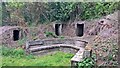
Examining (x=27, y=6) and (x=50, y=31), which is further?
(x=50, y=31)

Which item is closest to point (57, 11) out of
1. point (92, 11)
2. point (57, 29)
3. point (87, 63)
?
point (57, 29)

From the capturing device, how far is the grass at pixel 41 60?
2808 mm

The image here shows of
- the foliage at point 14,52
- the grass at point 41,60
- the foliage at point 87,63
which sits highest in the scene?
the foliage at point 87,63

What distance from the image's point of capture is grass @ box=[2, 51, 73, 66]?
2808 millimetres

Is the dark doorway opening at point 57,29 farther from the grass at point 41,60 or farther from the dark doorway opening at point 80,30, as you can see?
the grass at point 41,60

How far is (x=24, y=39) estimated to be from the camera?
12.4 ft

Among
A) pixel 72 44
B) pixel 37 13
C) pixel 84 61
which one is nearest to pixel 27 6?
pixel 37 13

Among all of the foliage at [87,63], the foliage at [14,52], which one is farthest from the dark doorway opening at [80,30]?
the foliage at [87,63]

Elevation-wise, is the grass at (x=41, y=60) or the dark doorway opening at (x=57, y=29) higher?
the dark doorway opening at (x=57, y=29)

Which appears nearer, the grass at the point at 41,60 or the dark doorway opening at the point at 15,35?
the grass at the point at 41,60

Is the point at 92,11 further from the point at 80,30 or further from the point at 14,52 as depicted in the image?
the point at 14,52

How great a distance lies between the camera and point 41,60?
3.08 metres

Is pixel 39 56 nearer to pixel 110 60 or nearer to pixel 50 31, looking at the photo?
pixel 50 31

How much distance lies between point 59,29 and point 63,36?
161mm
